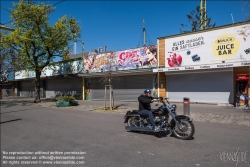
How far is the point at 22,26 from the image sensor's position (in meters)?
19.6

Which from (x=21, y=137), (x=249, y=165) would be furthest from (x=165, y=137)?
(x=21, y=137)

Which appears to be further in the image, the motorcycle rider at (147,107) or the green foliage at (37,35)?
the green foliage at (37,35)

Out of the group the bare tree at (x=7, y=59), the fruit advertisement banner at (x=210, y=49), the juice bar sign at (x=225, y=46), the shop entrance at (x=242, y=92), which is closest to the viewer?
the shop entrance at (x=242, y=92)

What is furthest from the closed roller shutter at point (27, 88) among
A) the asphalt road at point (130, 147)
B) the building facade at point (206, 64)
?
the asphalt road at point (130, 147)

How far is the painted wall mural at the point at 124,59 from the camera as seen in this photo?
18584 millimetres

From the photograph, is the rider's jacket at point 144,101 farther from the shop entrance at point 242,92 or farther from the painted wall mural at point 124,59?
the painted wall mural at point 124,59

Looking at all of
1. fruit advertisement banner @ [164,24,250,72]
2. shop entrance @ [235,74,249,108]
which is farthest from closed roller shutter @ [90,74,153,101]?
shop entrance @ [235,74,249,108]

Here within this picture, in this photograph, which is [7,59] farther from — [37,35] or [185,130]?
[185,130]

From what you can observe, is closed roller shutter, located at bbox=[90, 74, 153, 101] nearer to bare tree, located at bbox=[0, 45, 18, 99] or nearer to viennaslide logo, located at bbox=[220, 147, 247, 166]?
bare tree, located at bbox=[0, 45, 18, 99]

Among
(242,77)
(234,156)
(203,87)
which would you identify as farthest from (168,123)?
(203,87)

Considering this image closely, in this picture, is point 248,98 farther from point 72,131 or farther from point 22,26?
point 22,26

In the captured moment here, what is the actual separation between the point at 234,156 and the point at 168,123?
7.36ft

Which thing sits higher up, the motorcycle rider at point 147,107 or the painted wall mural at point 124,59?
the painted wall mural at point 124,59

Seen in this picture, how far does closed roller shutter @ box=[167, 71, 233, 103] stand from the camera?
1479 cm
